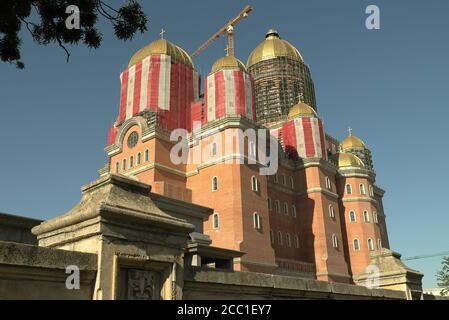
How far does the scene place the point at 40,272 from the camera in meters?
5.50

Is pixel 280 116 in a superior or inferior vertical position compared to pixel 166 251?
superior

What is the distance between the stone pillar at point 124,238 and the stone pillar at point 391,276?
29.4 feet

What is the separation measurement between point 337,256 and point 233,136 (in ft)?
59.0

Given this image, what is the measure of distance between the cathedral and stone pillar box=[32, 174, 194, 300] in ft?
85.1

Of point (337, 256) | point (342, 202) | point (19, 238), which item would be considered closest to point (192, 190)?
point (337, 256)

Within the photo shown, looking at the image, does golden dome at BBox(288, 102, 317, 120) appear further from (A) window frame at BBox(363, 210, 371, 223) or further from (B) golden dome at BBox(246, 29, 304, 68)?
(B) golden dome at BBox(246, 29, 304, 68)

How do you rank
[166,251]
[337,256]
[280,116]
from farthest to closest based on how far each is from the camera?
[280,116]
[337,256]
[166,251]

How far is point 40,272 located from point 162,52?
40.2m

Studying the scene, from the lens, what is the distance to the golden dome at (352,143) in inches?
2479

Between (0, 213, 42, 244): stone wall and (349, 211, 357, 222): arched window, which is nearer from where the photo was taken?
(0, 213, 42, 244): stone wall

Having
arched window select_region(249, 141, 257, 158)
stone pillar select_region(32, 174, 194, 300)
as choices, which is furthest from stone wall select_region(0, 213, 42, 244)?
arched window select_region(249, 141, 257, 158)

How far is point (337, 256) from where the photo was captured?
4397 cm

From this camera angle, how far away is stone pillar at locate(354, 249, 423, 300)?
13391 mm
